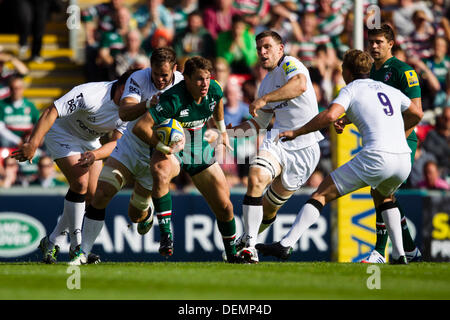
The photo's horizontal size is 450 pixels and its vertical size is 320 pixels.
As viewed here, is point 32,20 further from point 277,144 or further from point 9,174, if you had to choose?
point 277,144

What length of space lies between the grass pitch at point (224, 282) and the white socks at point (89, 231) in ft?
1.28

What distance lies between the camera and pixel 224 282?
7844 millimetres

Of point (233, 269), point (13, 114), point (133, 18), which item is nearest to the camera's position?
point (233, 269)

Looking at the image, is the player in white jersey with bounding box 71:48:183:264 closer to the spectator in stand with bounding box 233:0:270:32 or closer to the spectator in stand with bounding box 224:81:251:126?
the spectator in stand with bounding box 224:81:251:126

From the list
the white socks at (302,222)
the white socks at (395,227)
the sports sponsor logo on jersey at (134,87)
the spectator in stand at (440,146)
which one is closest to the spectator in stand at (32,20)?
Result: the sports sponsor logo on jersey at (134,87)

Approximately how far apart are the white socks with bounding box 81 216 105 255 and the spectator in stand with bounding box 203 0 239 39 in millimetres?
7087

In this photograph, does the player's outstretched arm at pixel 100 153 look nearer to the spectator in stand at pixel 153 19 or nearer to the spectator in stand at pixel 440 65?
the spectator in stand at pixel 153 19

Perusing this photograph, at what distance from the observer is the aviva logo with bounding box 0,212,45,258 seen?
13141 millimetres

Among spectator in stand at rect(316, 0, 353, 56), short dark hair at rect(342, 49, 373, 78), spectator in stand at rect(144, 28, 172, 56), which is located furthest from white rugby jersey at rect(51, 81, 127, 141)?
spectator in stand at rect(316, 0, 353, 56)

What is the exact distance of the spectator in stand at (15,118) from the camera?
560 inches

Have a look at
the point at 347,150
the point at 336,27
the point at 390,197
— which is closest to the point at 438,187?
the point at 347,150
